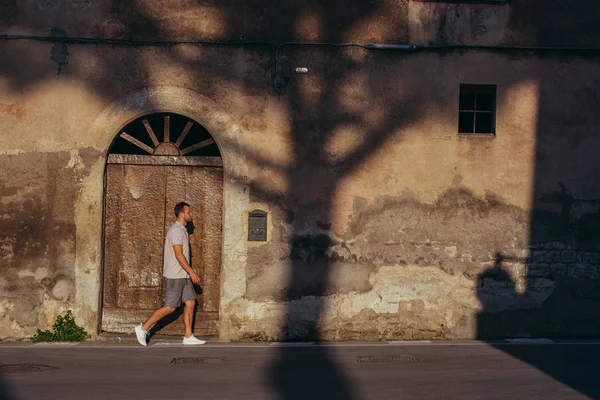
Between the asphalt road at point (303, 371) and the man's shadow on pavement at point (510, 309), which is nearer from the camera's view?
the asphalt road at point (303, 371)

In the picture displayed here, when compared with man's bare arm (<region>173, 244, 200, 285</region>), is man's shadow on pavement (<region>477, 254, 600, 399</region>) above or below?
below

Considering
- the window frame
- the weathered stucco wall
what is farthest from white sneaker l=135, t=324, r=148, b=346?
the window frame

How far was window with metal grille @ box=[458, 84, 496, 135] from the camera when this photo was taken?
491 inches

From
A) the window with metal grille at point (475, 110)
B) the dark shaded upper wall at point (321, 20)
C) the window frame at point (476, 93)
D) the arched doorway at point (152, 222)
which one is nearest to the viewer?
the dark shaded upper wall at point (321, 20)

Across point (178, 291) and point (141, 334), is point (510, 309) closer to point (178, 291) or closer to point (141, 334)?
point (178, 291)

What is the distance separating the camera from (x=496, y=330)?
12.2m

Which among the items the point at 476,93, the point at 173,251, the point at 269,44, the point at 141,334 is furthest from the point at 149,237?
the point at 476,93

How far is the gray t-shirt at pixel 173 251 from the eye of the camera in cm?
1148

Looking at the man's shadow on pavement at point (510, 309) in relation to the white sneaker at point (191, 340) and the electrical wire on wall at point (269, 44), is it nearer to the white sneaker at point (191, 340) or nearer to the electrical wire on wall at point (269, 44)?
the electrical wire on wall at point (269, 44)

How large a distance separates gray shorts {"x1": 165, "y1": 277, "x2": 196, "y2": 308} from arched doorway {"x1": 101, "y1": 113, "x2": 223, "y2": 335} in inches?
21.4

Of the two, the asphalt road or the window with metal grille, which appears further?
the window with metal grille

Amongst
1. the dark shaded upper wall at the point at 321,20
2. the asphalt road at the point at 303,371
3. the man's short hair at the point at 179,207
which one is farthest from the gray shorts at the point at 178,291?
the dark shaded upper wall at the point at 321,20

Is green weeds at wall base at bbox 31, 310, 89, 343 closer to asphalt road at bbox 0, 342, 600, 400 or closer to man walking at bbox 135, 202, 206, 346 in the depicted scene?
asphalt road at bbox 0, 342, 600, 400

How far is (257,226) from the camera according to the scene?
12000 millimetres
